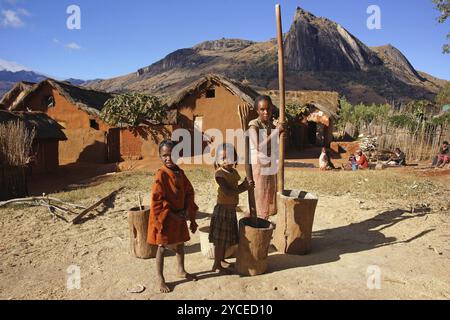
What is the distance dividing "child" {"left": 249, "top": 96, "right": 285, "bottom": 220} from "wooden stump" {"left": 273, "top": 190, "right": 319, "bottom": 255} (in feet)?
0.67

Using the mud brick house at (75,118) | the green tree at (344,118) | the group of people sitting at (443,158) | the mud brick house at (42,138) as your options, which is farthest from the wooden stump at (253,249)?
the green tree at (344,118)

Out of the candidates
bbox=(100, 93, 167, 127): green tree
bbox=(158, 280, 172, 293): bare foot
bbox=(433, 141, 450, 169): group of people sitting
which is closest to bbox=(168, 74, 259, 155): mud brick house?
bbox=(100, 93, 167, 127): green tree

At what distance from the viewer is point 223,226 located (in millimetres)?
3678

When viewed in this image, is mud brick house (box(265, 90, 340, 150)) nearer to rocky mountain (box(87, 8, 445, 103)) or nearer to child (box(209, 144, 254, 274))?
child (box(209, 144, 254, 274))

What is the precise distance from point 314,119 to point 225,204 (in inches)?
749

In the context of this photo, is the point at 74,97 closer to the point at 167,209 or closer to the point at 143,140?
the point at 143,140

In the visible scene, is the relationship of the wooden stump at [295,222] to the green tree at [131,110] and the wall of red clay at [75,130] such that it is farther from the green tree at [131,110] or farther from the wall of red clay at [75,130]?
the wall of red clay at [75,130]

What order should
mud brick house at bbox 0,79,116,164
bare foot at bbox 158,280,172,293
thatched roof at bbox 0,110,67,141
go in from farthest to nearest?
mud brick house at bbox 0,79,116,164 → thatched roof at bbox 0,110,67,141 → bare foot at bbox 158,280,172,293

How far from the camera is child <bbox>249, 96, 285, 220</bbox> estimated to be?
414 cm

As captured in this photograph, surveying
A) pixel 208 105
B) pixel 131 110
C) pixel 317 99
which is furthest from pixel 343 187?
pixel 317 99

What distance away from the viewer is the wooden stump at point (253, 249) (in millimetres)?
3547

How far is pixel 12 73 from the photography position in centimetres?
7781

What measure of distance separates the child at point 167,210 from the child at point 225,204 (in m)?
0.34
